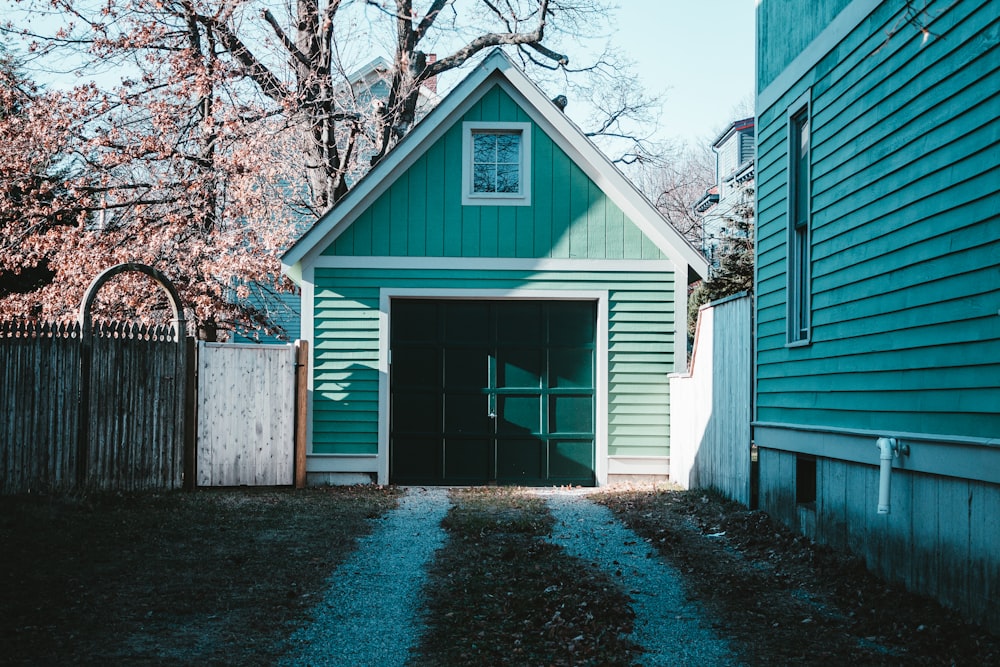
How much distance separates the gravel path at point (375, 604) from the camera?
546cm

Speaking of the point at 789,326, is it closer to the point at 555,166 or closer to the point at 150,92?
the point at 555,166

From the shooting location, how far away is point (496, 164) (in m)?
14.2

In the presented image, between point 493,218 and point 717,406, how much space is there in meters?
4.21

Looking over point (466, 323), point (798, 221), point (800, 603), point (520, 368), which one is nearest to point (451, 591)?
point (800, 603)

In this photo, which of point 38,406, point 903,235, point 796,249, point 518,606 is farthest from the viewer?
point 38,406

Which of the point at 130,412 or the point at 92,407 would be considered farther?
the point at 130,412

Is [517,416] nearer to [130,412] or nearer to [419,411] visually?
[419,411]

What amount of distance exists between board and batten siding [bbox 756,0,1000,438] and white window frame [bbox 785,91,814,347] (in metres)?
0.11

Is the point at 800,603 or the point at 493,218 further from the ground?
the point at 493,218

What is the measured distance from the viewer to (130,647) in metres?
5.38

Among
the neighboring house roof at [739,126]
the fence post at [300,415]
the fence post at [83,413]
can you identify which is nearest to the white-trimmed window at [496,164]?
the fence post at [300,415]

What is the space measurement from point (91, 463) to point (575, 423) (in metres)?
6.30

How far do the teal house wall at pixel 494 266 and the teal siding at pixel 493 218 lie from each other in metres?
0.02

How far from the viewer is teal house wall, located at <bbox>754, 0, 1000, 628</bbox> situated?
5.99 meters
